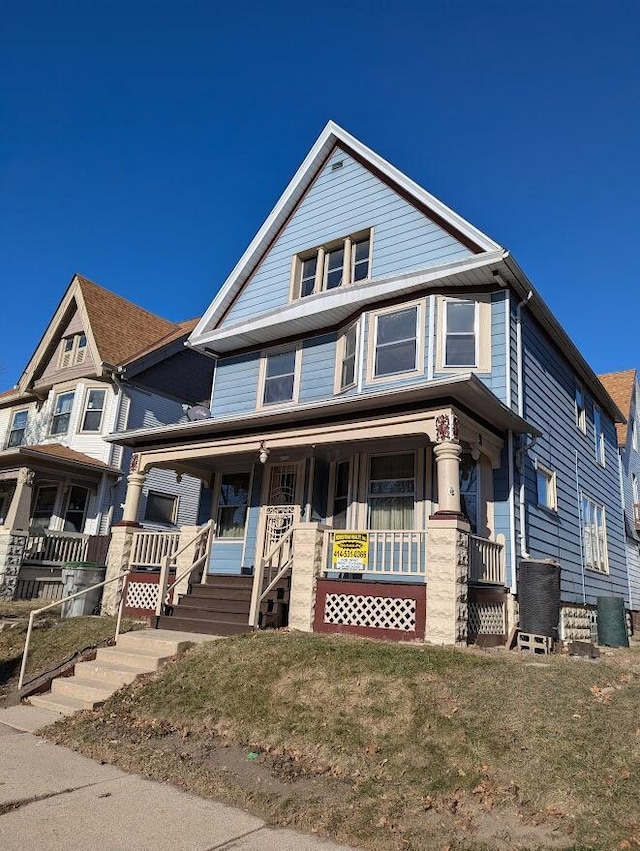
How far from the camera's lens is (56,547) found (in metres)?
19.4

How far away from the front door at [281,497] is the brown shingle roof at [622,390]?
43.1ft

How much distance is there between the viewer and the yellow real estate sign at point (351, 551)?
34.5ft

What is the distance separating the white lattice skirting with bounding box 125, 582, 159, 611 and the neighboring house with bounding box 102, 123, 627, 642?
113 centimetres

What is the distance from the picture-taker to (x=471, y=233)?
42.8 ft

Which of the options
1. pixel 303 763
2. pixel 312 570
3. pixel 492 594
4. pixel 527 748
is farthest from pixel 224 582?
pixel 527 748

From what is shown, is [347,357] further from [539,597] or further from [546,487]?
[539,597]

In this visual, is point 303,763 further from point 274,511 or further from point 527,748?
point 274,511

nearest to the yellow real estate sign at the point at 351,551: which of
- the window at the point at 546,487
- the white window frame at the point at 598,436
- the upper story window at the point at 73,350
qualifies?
the window at the point at 546,487

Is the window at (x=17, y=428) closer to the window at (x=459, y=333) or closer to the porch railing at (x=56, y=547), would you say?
the porch railing at (x=56, y=547)

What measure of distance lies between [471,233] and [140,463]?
914 centimetres

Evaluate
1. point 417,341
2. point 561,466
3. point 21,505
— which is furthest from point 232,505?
point 561,466

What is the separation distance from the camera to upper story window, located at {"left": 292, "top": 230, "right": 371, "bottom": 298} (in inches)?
595

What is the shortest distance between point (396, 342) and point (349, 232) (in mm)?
3648

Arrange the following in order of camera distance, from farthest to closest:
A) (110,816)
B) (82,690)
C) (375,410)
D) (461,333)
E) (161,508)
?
1. (161,508)
2. (461,333)
3. (375,410)
4. (82,690)
5. (110,816)
